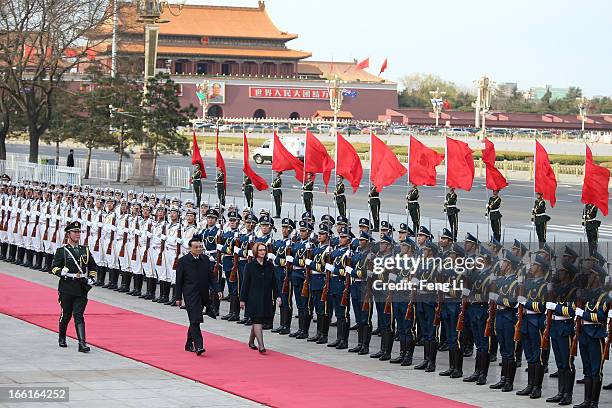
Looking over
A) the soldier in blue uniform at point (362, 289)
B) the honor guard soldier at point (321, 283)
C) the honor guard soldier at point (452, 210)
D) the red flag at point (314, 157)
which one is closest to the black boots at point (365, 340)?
the soldier in blue uniform at point (362, 289)

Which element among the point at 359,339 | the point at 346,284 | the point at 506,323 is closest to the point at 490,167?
the point at 346,284

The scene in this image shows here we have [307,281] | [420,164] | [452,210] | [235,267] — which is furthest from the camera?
[452,210]

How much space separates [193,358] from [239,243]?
3.01 meters

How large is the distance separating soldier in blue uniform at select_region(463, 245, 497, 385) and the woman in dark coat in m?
2.35

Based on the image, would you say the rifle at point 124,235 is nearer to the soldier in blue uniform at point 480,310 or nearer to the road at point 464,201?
the soldier in blue uniform at point 480,310

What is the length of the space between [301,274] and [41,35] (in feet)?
77.7

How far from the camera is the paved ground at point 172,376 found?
36.0 ft

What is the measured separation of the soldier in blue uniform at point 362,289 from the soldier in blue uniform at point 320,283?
51 centimetres

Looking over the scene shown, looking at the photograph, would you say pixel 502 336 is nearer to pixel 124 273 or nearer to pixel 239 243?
pixel 239 243

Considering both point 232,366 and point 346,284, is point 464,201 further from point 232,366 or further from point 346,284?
point 232,366

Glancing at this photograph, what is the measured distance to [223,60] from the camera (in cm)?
9712

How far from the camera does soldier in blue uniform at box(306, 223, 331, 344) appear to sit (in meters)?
14.2

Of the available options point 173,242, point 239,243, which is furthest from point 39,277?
point 239,243

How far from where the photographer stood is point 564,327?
1126 centimetres
